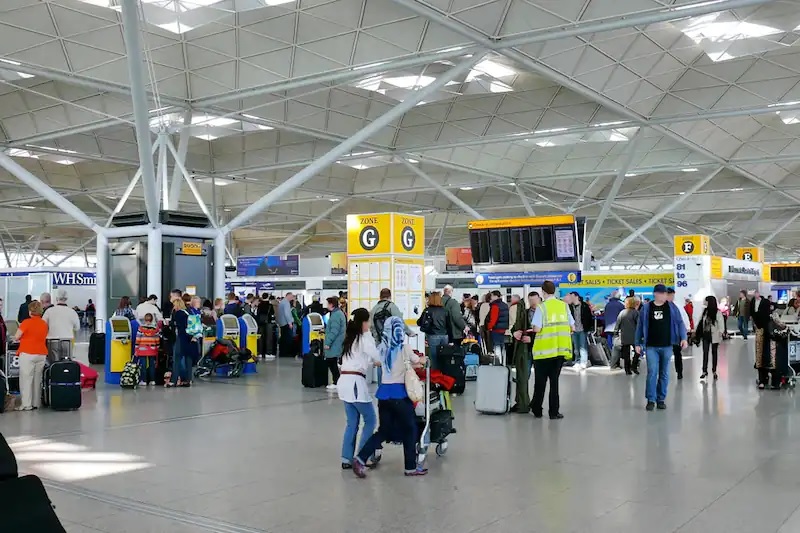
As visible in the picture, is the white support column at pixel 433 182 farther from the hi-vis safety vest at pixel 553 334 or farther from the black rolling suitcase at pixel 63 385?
the hi-vis safety vest at pixel 553 334

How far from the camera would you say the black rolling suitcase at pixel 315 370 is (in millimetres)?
15430

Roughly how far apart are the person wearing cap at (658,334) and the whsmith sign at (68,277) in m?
33.4

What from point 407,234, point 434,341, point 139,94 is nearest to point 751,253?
point 407,234

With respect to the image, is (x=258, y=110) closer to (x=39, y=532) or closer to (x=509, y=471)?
(x=509, y=471)

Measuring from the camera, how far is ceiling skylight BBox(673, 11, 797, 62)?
20859mm

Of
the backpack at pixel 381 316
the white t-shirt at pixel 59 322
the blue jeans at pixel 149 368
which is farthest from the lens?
the blue jeans at pixel 149 368

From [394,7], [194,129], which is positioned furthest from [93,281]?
[394,7]

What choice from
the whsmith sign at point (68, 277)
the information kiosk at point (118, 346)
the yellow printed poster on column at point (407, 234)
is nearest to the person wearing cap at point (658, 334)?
the yellow printed poster on column at point (407, 234)

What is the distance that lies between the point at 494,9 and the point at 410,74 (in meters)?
6.78

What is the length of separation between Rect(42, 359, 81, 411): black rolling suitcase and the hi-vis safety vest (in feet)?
21.5

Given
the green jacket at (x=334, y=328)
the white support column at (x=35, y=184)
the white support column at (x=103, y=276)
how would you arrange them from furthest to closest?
the white support column at (x=103, y=276)
the white support column at (x=35, y=184)
the green jacket at (x=334, y=328)

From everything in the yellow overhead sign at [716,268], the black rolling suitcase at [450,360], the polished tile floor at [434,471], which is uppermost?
the yellow overhead sign at [716,268]

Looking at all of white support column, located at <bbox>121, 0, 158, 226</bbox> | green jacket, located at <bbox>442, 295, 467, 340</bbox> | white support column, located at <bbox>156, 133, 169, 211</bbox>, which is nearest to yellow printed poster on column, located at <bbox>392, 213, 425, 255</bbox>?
green jacket, located at <bbox>442, 295, 467, 340</bbox>

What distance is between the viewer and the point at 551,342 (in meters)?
11.0
